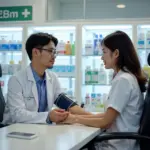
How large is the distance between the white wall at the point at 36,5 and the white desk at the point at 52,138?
3.20 metres

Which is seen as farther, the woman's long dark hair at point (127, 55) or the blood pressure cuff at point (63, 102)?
the blood pressure cuff at point (63, 102)

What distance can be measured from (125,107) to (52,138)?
2.05 ft

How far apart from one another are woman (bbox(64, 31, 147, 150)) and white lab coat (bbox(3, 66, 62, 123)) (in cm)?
28

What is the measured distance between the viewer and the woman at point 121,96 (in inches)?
68.2

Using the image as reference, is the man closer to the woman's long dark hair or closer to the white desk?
the white desk

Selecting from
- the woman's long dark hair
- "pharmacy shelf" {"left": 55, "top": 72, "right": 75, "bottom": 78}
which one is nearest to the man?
the woman's long dark hair

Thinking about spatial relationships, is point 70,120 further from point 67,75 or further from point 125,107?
point 67,75

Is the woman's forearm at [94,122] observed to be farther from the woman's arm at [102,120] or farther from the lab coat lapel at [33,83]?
the lab coat lapel at [33,83]

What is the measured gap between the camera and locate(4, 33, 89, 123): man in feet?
6.39

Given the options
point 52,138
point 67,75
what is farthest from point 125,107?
point 67,75

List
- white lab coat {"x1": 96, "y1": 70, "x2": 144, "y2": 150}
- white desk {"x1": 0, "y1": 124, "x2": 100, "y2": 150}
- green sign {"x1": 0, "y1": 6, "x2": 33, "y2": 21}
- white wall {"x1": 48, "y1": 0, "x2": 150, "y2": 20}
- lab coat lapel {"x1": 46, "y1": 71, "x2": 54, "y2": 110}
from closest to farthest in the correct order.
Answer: white desk {"x1": 0, "y1": 124, "x2": 100, "y2": 150} < white lab coat {"x1": 96, "y1": 70, "x2": 144, "y2": 150} < lab coat lapel {"x1": 46, "y1": 71, "x2": 54, "y2": 110} < white wall {"x1": 48, "y1": 0, "x2": 150, "y2": 20} < green sign {"x1": 0, "y1": 6, "x2": 33, "y2": 21}

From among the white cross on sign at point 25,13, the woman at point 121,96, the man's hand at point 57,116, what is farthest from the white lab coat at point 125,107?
the white cross on sign at point 25,13

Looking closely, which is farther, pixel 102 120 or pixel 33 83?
pixel 33 83

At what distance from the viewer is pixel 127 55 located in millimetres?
1847
